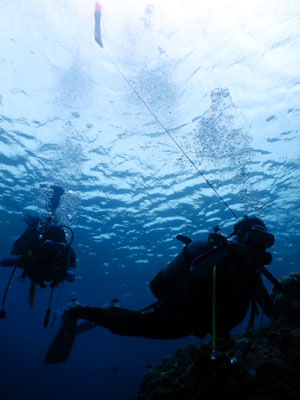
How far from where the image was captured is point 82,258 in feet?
83.0

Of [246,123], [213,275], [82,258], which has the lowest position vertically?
[213,275]

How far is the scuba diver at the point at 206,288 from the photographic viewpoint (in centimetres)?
293

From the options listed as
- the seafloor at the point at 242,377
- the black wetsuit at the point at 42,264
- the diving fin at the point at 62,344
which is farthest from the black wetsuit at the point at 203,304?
the diving fin at the point at 62,344

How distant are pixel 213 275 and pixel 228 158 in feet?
37.9

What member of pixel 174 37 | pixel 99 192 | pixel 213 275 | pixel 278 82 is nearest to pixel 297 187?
pixel 278 82

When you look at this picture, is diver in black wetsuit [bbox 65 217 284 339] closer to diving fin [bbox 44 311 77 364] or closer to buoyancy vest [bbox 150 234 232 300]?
buoyancy vest [bbox 150 234 232 300]

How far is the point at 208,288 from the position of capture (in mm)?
2939

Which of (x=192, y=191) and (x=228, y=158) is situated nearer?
(x=228, y=158)

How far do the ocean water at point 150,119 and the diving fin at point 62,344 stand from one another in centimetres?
877

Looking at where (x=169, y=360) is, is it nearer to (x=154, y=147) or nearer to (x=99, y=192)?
(x=154, y=147)

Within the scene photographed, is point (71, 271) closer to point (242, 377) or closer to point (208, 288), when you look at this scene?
point (208, 288)

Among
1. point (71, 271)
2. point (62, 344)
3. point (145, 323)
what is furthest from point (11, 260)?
point (145, 323)

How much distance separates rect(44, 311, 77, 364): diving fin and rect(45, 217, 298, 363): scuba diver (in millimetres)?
2002

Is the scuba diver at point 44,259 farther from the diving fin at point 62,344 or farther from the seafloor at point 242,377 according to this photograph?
the seafloor at point 242,377
